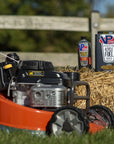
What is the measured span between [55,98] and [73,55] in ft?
12.3

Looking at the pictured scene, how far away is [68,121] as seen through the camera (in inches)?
158

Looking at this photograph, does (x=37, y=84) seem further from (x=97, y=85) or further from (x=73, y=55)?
(x=73, y=55)

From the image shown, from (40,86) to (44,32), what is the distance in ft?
41.2

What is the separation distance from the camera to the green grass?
144 inches

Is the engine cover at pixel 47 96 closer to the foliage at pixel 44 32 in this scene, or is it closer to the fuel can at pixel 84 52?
the fuel can at pixel 84 52

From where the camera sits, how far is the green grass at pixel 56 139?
3658mm

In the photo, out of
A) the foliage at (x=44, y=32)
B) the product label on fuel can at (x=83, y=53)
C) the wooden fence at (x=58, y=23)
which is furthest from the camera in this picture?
the foliage at (x=44, y=32)

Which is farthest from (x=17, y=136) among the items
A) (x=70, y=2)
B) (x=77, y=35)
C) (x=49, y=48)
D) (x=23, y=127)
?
(x=70, y=2)

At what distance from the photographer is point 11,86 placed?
4.42 metres

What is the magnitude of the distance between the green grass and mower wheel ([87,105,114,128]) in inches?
22.9

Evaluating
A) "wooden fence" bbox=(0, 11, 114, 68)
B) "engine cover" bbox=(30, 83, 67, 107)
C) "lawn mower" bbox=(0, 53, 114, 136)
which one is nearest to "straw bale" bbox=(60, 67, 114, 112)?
"lawn mower" bbox=(0, 53, 114, 136)

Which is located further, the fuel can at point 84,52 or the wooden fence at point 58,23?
the wooden fence at point 58,23

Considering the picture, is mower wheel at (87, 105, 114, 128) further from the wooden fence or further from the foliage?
the foliage

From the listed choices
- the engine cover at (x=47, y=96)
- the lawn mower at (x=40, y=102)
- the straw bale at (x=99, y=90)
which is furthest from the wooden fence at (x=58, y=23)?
the engine cover at (x=47, y=96)
